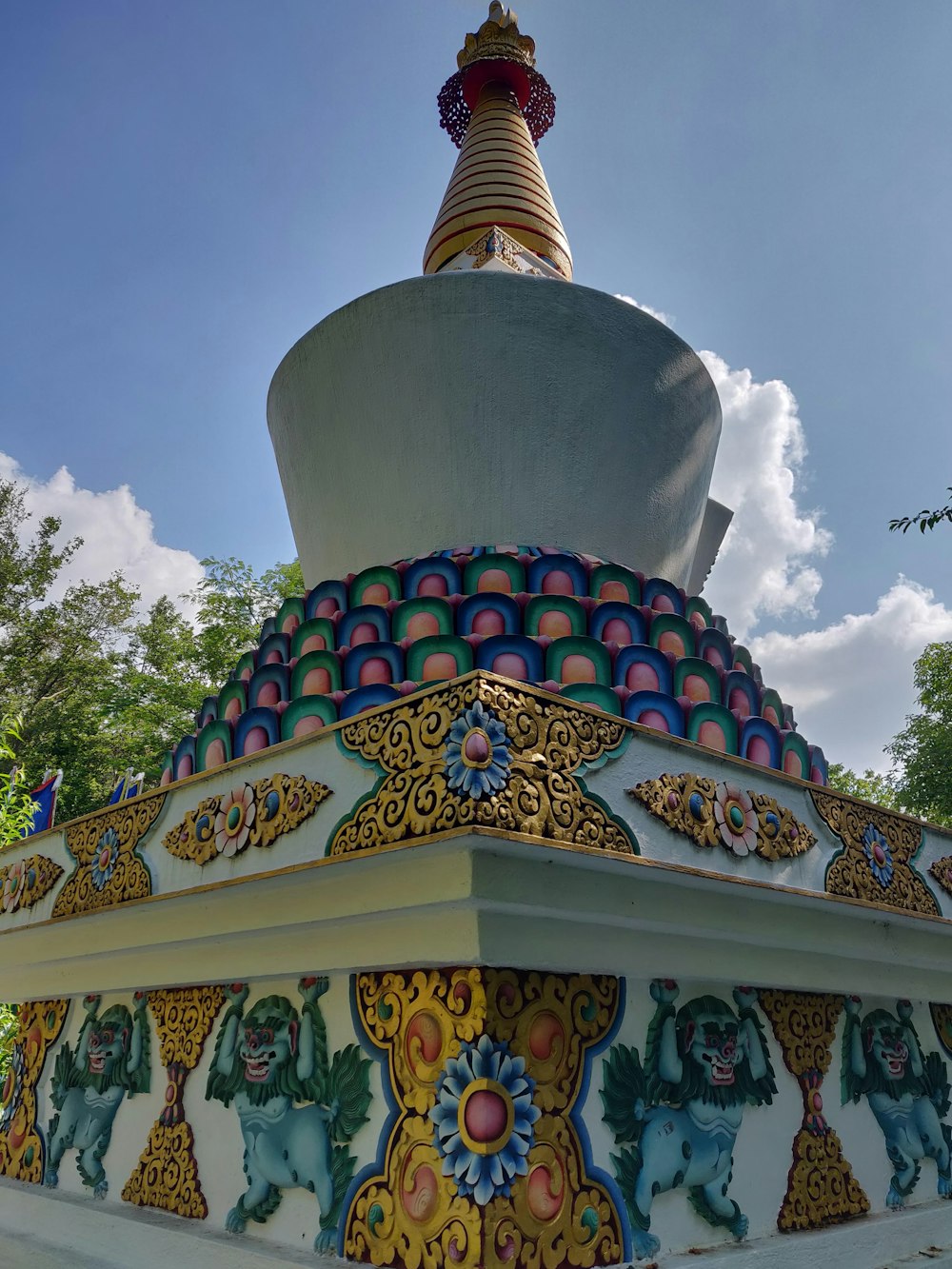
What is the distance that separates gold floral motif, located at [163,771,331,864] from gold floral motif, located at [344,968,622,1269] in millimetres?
552

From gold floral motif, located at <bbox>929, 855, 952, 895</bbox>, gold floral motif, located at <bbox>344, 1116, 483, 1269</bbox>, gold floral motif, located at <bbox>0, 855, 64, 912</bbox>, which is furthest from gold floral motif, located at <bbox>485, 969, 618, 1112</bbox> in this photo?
gold floral motif, located at <bbox>0, 855, 64, 912</bbox>

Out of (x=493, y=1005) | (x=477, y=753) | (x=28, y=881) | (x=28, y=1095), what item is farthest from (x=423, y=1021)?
(x=28, y=1095)

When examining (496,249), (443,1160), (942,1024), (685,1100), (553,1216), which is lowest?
(553,1216)

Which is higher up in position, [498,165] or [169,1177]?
[498,165]

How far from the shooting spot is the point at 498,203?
7559 millimetres

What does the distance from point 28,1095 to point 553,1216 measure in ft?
9.61

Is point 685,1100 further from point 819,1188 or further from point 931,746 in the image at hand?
point 931,746

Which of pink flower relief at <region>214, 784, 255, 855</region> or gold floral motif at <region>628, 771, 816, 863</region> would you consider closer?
gold floral motif at <region>628, 771, 816, 863</region>

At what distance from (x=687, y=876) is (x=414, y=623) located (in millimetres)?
1715

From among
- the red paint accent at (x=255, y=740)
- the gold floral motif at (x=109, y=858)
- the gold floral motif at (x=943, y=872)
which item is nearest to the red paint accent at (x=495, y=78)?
the red paint accent at (x=255, y=740)

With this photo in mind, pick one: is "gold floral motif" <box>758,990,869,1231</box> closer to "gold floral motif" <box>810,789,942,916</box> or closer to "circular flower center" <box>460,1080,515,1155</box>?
"gold floral motif" <box>810,789,942,916</box>

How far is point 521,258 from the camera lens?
23.1 feet

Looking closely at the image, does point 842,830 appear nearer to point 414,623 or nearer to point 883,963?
point 883,963

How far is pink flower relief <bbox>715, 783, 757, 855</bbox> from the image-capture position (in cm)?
291
